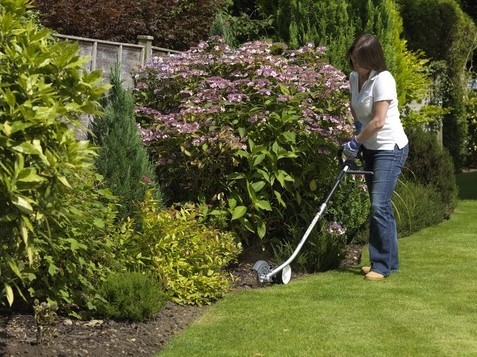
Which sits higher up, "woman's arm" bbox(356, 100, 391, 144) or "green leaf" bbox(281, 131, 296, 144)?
"woman's arm" bbox(356, 100, 391, 144)

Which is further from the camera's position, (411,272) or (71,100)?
(411,272)

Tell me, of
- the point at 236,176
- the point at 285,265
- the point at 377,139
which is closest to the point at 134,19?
the point at 236,176

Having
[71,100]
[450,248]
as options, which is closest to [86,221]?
[71,100]

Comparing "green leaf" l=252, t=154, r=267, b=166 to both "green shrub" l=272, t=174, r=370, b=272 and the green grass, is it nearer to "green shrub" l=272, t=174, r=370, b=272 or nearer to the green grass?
"green shrub" l=272, t=174, r=370, b=272

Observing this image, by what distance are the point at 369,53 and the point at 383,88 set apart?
0.30m

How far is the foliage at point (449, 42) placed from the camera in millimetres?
16688

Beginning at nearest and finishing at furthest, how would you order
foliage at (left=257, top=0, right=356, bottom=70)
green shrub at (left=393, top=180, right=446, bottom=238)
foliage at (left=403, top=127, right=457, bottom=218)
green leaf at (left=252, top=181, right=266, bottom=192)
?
1. green leaf at (left=252, top=181, right=266, bottom=192)
2. foliage at (left=257, top=0, right=356, bottom=70)
3. green shrub at (left=393, top=180, right=446, bottom=238)
4. foliage at (left=403, top=127, right=457, bottom=218)

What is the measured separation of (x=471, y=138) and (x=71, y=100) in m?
14.9

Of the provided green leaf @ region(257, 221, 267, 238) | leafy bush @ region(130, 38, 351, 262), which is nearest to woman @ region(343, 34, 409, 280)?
leafy bush @ region(130, 38, 351, 262)

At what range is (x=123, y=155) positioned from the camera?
6824 millimetres

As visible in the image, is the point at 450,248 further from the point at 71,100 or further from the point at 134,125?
the point at 71,100

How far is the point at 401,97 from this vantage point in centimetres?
1131

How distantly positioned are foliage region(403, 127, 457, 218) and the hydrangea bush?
252 cm

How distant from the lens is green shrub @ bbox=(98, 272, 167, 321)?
18.7 feet
